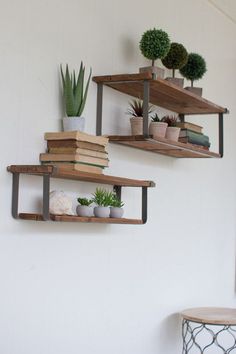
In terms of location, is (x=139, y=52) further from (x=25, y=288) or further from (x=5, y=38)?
(x=25, y=288)

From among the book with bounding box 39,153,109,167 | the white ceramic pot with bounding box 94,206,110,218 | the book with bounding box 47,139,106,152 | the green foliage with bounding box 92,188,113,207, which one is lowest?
the white ceramic pot with bounding box 94,206,110,218

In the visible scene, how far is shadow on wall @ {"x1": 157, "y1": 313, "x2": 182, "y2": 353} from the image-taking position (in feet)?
9.75

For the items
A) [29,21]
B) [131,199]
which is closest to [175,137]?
[131,199]

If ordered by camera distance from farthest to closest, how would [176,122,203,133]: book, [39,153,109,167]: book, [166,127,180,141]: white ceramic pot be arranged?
[176,122,203,133]: book
[166,127,180,141]: white ceramic pot
[39,153,109,167]: book

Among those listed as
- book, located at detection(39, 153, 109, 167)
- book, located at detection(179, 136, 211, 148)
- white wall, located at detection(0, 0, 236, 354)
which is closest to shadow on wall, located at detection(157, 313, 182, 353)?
white wall, located at detection(0, 0, 236, 354)

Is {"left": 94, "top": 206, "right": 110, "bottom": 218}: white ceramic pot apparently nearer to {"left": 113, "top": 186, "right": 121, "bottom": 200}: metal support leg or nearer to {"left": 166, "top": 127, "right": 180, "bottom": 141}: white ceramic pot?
{"left": 113, "top": 186, "right": 121, "bottom": 200}: metal support leg

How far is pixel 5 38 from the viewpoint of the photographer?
2023 mm

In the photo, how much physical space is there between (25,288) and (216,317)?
1174 millimetres

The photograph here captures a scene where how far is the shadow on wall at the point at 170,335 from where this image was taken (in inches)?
117

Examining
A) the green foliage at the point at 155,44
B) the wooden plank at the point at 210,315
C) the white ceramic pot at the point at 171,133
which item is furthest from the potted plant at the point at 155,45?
the wooden plank at the point at 210,315

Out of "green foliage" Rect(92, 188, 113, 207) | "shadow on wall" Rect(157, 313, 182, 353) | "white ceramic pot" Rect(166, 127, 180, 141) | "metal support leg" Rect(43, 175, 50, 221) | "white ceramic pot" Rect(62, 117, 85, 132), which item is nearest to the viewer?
"metal support leg" Rect(43, 175, 50, 221)

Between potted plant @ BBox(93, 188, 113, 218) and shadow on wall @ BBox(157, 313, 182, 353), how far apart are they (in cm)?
93

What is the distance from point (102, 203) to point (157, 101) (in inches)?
29.4

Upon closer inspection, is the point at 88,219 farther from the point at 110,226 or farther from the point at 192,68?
the point at 192,68
